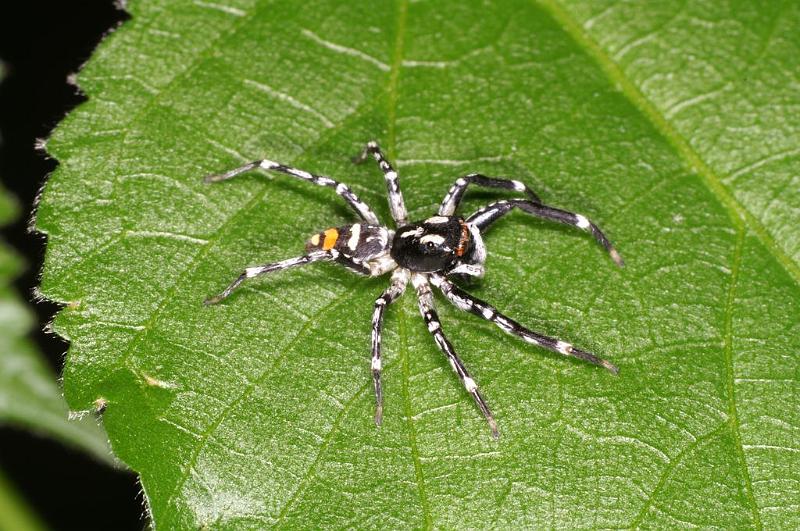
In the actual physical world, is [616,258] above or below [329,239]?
above

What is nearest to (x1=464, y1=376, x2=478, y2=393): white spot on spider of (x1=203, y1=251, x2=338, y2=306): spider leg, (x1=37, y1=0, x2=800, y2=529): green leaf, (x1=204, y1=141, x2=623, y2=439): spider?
(x1=37, y1=0, x2=800, y2=529): green leaf

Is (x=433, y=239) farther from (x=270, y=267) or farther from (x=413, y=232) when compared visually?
(x=270, y=267)

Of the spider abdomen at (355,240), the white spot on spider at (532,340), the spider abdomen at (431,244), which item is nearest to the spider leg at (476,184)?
the spider abdomen at (431,244)

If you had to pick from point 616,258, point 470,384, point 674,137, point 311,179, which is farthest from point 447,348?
point 674,137

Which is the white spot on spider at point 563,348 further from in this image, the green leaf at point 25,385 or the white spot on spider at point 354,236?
the green leaf at point 25,385

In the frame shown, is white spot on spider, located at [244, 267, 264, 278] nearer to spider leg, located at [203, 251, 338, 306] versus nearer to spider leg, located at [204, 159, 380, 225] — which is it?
spider leg, located at [203, 251, 338, 306]

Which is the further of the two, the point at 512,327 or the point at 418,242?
the point at 418,242
